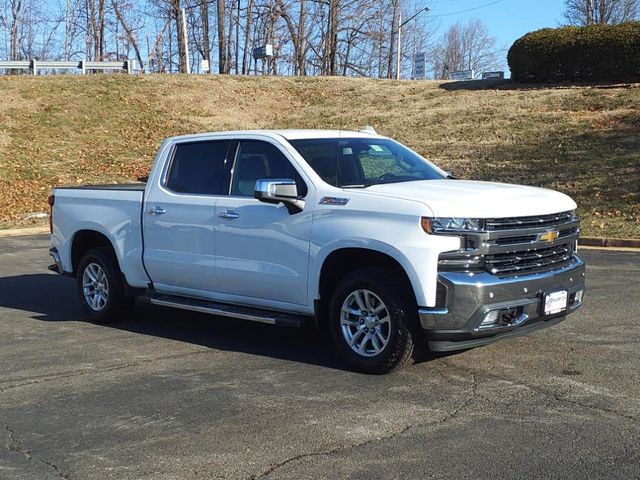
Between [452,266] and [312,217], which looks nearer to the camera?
[452,266]

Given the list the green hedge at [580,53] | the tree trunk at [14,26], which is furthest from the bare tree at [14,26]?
the green hedge at [580,53]

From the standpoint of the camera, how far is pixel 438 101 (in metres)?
28.7

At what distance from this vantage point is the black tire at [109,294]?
8039mm

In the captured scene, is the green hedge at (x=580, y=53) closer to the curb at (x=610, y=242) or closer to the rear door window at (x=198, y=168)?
the curb at (x=610, y=242)

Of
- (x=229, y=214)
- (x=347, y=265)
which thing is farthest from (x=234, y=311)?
(x=347, y=265)

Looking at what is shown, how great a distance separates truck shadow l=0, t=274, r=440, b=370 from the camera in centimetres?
683

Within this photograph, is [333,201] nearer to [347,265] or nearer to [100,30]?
[347,265]

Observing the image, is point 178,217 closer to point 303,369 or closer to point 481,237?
point 303,369

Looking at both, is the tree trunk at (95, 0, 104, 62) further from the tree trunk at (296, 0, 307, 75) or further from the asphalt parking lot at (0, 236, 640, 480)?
the asphalt parking lot at (0, 236, 640, 480)

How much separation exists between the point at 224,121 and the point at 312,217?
76.1ft

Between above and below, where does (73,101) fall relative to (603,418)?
above

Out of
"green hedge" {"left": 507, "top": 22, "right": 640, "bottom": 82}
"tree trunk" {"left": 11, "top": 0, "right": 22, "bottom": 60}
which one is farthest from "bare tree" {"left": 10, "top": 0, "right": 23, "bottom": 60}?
"green hedge" {"left": 507, "top": 22, "right": 640, "bottom": 82}

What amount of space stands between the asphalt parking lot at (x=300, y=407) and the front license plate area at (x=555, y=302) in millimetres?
481

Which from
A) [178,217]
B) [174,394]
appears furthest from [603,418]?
[178,217]
